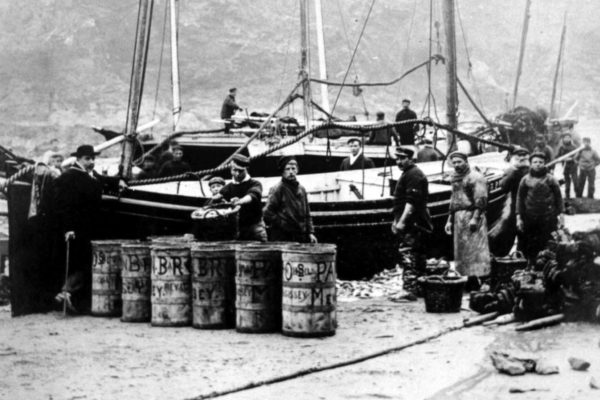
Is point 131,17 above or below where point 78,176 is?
above

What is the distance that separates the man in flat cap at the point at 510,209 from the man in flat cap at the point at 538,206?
0.73 m

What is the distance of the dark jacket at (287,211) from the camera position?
960cm

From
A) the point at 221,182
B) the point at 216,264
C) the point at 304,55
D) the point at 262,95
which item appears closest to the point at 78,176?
the point at 221,182

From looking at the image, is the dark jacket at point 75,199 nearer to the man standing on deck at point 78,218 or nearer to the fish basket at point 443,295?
the man standing on deck at point 78,218

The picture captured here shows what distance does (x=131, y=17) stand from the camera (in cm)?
6366

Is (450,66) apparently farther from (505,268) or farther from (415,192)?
(505,268)

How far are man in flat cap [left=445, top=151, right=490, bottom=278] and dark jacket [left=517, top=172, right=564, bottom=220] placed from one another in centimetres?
51

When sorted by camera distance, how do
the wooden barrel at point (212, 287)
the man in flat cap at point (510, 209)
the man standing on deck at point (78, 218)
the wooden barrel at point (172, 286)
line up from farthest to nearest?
the man in flat cap at point (510, 209), the man standing on deck at point (78, 218), the wooden barrel at point (172, 286), the wooden barrel at point (212, 287)

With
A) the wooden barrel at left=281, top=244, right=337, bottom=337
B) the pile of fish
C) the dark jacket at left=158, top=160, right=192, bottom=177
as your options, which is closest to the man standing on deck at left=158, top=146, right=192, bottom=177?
the dark jacket at left=158, top=160, right=192, bottom=177

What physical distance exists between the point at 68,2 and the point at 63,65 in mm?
6633

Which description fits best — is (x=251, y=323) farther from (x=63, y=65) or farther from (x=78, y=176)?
(x=63, y=65)

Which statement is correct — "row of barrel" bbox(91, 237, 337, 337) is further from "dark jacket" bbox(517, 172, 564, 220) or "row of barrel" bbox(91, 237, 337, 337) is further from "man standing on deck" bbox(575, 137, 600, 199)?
"man standing on deck" bbox(575, 137, 600, 199)

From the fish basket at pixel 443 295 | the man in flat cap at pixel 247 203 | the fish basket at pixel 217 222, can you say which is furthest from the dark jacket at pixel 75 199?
the fish basket at pixel 443 295

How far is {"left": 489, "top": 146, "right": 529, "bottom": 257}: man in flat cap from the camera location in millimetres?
10805
